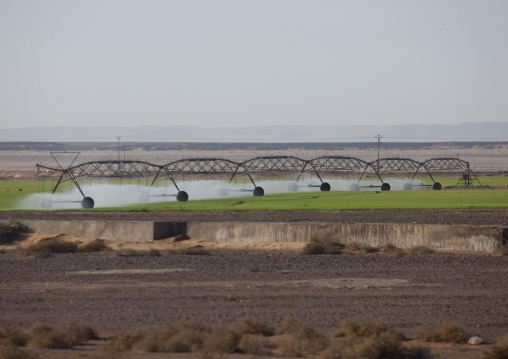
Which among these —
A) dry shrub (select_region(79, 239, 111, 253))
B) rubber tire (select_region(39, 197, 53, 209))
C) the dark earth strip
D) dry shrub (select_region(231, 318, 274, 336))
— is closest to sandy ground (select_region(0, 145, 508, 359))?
dry shrub (select_region(79, 239, 111, 253))

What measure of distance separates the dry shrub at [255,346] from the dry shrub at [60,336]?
316 cm

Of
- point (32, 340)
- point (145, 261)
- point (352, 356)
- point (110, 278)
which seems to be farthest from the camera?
point (145, 261)

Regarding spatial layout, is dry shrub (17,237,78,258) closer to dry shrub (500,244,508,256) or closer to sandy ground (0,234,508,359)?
sandy ground (0,234,508,359)

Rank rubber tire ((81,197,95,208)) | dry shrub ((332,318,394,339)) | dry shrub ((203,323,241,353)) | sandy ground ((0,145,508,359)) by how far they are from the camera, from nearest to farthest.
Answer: dry shrub ((203,323,241,353))
dry shrub ((332,318,394,339))
sandy ground ((0,145,508,359))
rubber tire ((81,197,95,208))

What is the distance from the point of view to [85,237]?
3541 cm

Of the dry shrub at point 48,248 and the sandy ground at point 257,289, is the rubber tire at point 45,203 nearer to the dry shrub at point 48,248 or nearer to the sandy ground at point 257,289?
the dry shrub at point 48,248

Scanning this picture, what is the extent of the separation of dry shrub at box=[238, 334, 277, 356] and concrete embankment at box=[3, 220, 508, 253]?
54.3 feet

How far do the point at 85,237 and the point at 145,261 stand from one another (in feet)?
28.2

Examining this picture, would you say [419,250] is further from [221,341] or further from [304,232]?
[221,341]

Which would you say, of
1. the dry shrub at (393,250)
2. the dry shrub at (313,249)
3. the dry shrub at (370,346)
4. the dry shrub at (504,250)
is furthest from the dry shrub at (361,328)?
the dry shrub at (504,250)

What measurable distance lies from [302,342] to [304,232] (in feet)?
62.8

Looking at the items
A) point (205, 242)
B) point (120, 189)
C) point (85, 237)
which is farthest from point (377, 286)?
point (120, 189)

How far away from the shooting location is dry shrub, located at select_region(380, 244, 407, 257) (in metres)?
28.4

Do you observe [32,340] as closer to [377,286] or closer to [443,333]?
[443,333]
